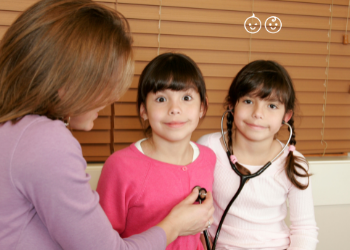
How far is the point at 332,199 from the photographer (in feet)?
5.57

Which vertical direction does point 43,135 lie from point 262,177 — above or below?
above

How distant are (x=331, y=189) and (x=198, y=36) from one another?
1099mm

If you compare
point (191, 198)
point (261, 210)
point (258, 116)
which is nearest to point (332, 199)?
point (261, 210)

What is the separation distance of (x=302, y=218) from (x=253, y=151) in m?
0.36

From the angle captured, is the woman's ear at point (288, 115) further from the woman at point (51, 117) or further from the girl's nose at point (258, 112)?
the woman at point (51, 117)

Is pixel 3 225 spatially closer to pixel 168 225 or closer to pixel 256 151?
pixel 168 225

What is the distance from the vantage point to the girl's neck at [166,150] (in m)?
1.24

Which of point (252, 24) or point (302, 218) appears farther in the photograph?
point (252, 24)

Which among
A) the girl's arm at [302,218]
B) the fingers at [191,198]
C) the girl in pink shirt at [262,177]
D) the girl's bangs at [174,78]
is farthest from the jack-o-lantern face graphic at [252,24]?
the fingers at [191,198]

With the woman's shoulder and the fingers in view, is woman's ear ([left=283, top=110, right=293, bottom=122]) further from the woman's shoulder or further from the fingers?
the woman's shoulder

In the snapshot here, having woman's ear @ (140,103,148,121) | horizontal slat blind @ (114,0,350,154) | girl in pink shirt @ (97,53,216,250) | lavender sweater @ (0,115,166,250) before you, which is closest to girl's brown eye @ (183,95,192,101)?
girl in pink shirt @ (97,53,216,250)

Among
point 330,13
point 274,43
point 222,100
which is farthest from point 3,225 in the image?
point 330,13

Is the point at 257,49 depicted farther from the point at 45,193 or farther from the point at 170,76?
the point at 45,193

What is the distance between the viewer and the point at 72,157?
667 mm
